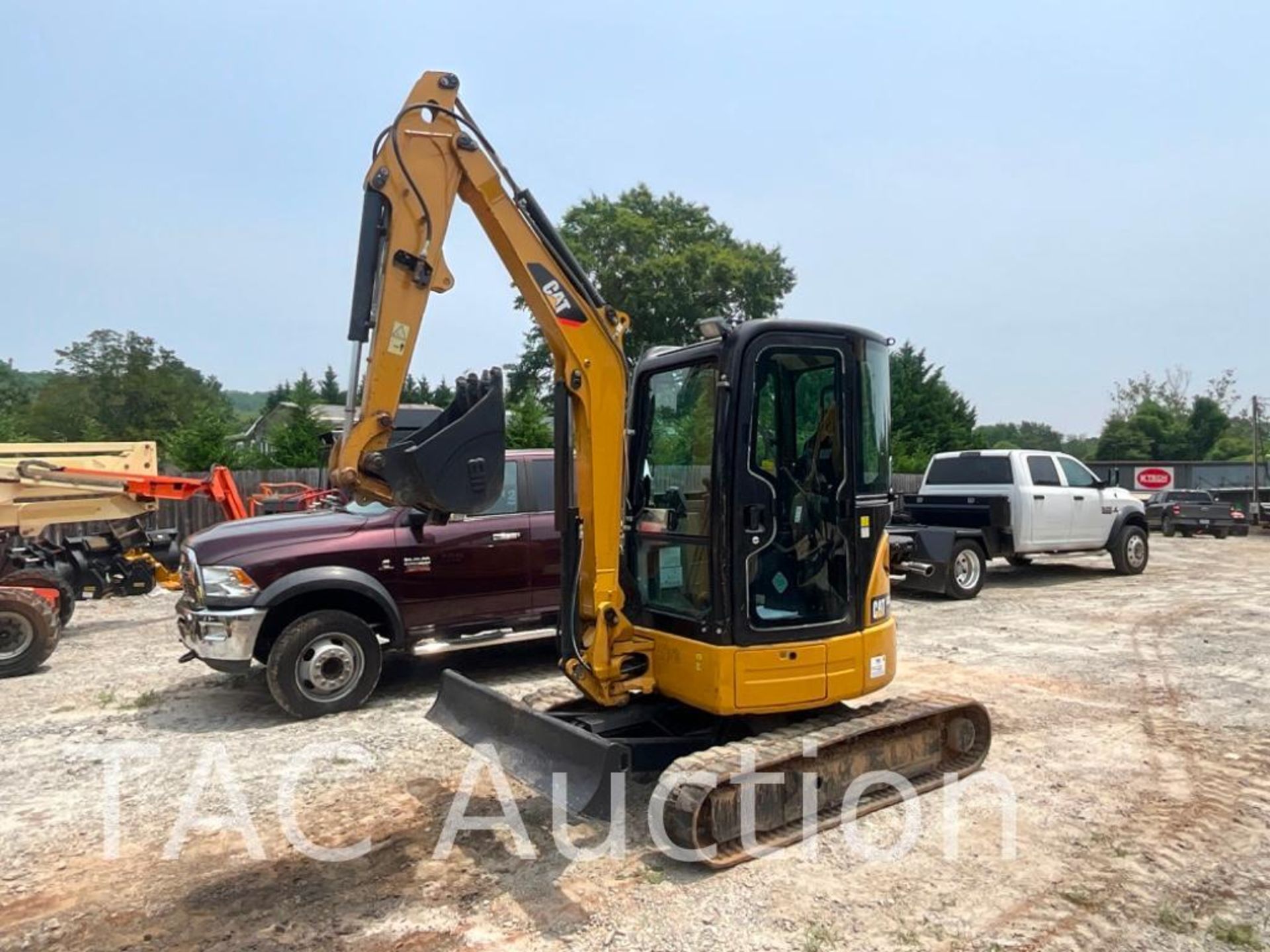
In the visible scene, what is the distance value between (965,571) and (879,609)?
856 cm

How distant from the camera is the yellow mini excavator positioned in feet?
14.1

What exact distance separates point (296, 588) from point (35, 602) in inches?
144

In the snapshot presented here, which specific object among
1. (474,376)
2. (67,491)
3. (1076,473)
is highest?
(474,376)

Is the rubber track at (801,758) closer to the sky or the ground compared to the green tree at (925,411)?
closer to the ground

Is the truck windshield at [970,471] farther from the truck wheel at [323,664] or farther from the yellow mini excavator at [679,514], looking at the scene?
the truck wheel at [323,664]

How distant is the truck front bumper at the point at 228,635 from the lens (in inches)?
259

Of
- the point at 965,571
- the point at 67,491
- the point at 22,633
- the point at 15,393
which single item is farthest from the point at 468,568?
the point at 15,393

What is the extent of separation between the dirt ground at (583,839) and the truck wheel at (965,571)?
15.6ft

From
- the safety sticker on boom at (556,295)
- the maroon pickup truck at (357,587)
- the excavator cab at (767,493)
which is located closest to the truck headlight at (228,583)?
the maroon pickup truck at (357,587)

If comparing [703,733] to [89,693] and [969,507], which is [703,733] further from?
[969,507]

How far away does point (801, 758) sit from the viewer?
451 cm

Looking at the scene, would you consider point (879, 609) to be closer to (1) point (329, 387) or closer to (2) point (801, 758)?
(2) point (801, 758)

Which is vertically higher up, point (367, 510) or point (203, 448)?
point (203, 448)

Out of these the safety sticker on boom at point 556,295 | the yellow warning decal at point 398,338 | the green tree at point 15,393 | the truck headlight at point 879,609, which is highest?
the green tree at point 15,393
